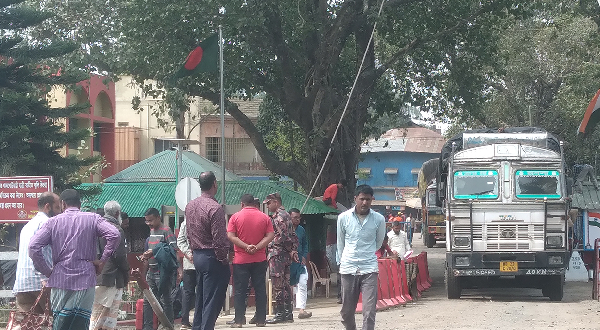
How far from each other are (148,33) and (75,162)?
372 centimetres

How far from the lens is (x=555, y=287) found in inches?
671

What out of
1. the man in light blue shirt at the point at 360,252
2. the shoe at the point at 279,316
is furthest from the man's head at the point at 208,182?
the shoe at the point at 279,316

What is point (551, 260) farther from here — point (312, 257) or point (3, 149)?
point (3, 149)

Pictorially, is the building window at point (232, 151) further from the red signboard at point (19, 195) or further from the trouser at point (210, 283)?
the trouser at point (210, 283)

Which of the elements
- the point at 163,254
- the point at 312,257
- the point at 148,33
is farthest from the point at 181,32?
the point at 163,254

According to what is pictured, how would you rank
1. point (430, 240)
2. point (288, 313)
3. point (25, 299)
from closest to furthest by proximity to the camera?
1. point (25, 299)
2. point (288, 313)
3. point (430, 240)

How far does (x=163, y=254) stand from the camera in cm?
1180

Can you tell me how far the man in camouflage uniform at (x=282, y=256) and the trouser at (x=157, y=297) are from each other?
5.19 ft

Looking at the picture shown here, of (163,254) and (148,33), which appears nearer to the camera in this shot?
(163,254)

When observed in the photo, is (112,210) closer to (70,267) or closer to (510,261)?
(70,267)

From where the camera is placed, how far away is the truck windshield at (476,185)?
17.0 meters

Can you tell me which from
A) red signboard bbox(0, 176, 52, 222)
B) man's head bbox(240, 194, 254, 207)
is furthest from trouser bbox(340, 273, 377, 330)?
red signboard bbox(0, 176, 52, 222)

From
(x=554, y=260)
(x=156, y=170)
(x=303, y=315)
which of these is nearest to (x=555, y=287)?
(x=554, y=260)

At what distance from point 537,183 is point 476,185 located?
119cm
